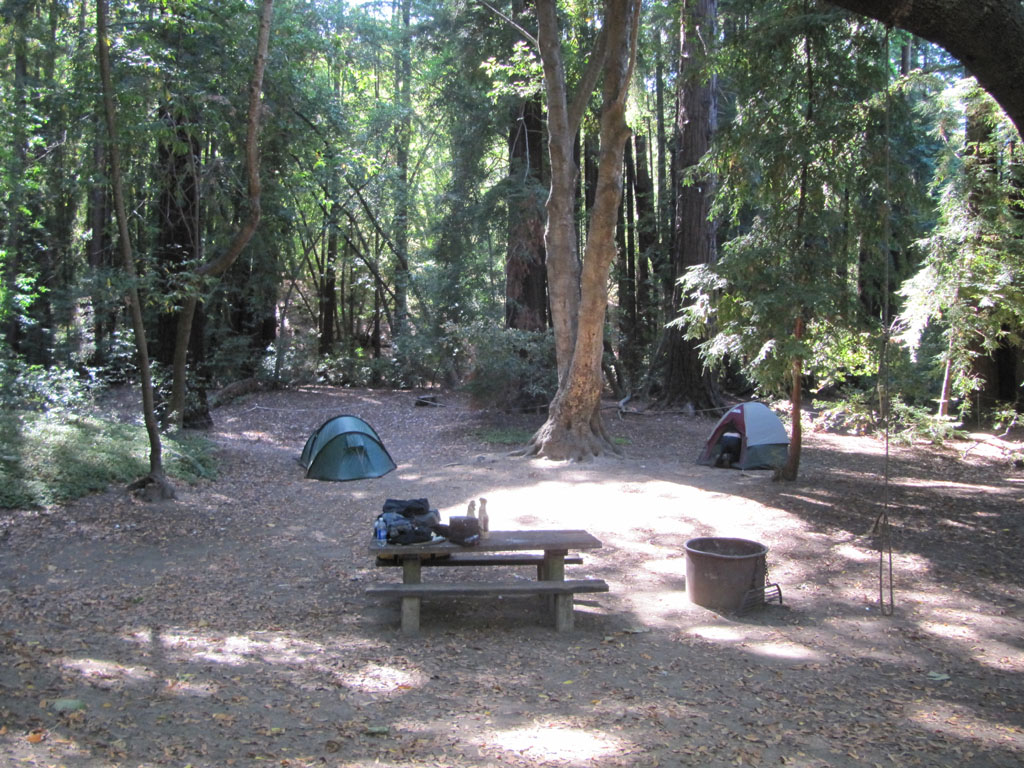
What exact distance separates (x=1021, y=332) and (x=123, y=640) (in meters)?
13.8

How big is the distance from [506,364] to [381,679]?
9.85m

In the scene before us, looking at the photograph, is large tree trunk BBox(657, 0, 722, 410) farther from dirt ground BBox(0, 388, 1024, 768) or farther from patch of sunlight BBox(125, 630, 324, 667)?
patch of sunlight BBox(125, 630, 324, 667)

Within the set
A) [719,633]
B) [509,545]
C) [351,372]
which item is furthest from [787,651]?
[351,372]

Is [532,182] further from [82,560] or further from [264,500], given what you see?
[82,560]

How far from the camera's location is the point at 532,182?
613 inches

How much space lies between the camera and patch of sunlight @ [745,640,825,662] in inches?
194

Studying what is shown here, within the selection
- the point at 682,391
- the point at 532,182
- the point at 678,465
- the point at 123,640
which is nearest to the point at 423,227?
the point at 532,182

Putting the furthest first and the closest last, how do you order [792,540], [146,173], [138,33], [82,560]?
[146,173] → [138,33] → [792,540] → [82,560]

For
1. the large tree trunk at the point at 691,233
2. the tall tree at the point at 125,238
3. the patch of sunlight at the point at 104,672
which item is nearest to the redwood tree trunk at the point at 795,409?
the large tree trunk at the point at 691,233

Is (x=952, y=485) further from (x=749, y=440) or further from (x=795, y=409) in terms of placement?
(x=795, y=409)

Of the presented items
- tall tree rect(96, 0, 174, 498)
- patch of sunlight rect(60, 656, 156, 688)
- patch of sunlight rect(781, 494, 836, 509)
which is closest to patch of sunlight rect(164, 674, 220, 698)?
patch of sunlight rect(60, 656, 156, 688)

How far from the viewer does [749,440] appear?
1113 cm

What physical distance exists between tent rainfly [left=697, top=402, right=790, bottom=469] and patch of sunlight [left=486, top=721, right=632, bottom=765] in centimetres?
773

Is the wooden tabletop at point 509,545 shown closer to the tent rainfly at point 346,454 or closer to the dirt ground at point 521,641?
the dirt ground at point 521,641
